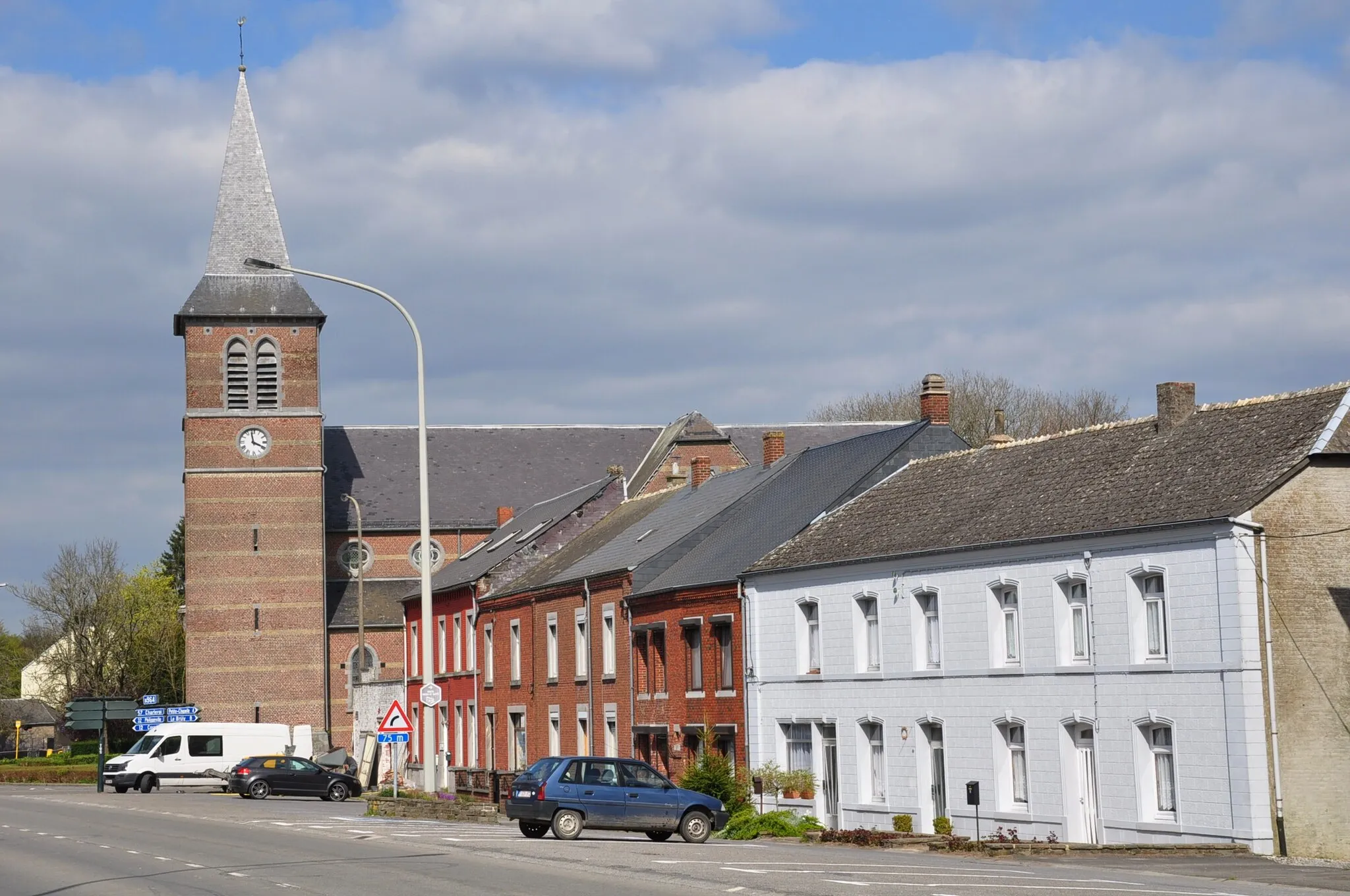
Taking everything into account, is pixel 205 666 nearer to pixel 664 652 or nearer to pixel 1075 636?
pixel 664 652

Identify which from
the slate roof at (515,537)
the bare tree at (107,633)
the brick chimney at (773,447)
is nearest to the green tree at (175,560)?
the bare tree at (107,633)

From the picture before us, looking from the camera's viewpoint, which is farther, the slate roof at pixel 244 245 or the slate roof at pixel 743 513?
the slate roof at pixel 244 245

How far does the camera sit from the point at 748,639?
119ft

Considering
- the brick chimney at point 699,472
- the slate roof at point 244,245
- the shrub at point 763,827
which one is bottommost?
the shrub at point 763,827

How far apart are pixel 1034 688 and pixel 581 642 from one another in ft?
59.6

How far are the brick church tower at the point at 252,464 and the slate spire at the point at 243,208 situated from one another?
0.18ft

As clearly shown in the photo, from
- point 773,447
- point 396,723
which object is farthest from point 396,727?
point 773,447

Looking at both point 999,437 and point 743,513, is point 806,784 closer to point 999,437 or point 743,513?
point 743,513

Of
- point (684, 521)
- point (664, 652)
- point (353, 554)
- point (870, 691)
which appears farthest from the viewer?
point (353, 554)

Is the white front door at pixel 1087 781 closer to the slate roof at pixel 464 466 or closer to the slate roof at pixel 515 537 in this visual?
the slate roof at pixel 515 537

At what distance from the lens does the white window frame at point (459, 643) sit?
56625 millimetres

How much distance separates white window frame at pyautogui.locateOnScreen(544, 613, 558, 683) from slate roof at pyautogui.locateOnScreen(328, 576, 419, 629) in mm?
24664

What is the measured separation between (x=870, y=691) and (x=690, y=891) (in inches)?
677

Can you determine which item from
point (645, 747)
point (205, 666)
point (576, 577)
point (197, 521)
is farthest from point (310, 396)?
point (645, 747)
